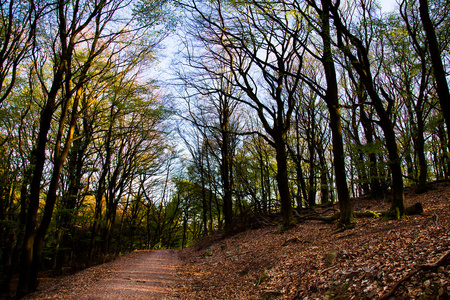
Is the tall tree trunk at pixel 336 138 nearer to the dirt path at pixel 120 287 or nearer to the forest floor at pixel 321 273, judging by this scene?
the forest floor at pixel 321 273

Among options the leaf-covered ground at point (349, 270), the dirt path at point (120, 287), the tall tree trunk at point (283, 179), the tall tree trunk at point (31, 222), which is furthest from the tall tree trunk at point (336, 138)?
the tall tree trunk at point (31, 222)

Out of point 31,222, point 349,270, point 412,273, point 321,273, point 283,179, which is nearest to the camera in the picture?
point 412,273

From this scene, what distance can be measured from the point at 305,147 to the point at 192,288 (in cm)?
1764

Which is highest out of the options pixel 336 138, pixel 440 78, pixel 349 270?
pixel 440 78

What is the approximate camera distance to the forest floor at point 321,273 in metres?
3.00

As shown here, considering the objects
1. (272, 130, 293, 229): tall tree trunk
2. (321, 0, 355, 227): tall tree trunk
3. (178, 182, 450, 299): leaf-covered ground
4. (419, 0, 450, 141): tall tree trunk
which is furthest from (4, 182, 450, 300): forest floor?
(419, 0, 450, 141): tall tree trunk

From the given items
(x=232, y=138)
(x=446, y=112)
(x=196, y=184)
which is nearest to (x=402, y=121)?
(x=232, y=138)

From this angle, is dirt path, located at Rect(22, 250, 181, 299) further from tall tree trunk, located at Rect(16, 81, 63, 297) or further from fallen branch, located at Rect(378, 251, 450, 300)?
fallen branch, located at Rect(378, 251, 450, 300)

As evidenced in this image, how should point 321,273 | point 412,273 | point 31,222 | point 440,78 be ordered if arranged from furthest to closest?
point 31,222
point 440,78
point 321,273
point 412,273

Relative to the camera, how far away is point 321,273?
14.0 feet

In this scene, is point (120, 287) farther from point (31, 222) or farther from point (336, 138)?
point (336, 138)

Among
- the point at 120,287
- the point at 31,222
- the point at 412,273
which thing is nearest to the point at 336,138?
the point at 412,273

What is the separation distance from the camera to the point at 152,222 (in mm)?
28922

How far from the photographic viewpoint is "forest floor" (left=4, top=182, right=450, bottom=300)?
2998 millimetres
